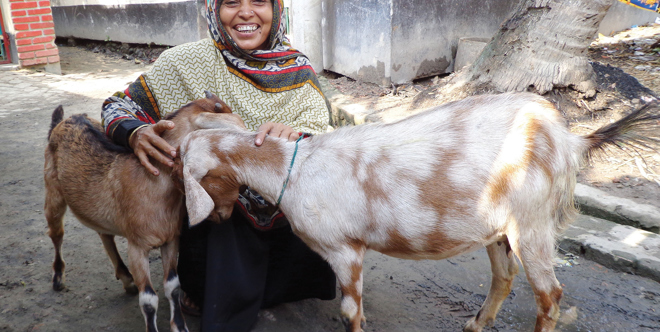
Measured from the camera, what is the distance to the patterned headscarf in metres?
2.96

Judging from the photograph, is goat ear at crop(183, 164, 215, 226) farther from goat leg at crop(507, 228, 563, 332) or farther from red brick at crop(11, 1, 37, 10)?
red brick at crop(11, 1, 37, 10)

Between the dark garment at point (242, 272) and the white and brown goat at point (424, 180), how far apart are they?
0.42 meters

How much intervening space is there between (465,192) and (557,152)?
445 millimetres

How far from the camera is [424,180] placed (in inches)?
88.6

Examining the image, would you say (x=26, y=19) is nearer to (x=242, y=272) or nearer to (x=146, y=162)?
(x=146, y=162)

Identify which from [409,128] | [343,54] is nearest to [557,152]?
[409,128]

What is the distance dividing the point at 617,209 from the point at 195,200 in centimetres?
310

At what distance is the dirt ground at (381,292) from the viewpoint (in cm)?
294

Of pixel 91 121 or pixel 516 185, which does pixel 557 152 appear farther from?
pixel 91 121

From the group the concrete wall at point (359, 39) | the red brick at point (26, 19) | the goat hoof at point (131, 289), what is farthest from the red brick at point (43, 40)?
the goat hoof at point (131, 289)

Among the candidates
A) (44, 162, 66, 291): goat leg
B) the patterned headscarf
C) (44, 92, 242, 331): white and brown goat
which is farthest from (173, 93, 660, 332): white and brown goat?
(44, 162, 66, 291): goat leg

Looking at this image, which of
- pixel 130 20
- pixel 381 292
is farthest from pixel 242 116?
pixel 130 20

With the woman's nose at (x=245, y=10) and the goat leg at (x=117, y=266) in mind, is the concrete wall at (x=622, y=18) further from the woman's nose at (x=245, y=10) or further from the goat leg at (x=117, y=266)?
the goat leg at (x=117, y=266)

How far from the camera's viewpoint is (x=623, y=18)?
9.00 m
